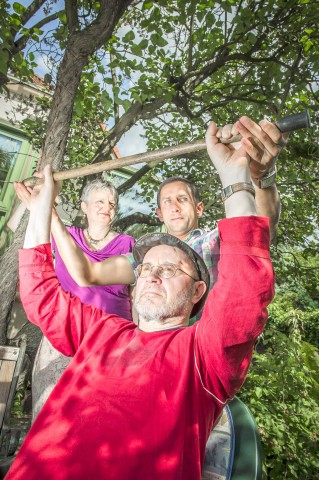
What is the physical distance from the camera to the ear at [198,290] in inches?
66.6

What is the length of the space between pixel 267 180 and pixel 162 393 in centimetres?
94

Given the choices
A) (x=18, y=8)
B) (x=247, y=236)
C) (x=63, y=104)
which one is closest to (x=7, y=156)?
(x=18, y=8)

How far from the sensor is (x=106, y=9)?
384 cm

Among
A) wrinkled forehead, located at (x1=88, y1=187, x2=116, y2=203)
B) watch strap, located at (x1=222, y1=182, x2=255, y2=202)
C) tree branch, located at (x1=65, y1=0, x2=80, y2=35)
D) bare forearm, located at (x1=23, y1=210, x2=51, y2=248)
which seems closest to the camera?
watch strap, located at (x1=222, y1=182, x2=255, y2=202)

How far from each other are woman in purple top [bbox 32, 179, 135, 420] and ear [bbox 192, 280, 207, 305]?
92 cm

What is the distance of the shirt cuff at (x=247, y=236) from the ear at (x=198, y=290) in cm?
57

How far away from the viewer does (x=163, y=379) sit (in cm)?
126

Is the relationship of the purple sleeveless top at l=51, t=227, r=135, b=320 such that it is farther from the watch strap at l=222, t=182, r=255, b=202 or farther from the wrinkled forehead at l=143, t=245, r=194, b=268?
the watch strap at l=222, t=182, r=255, b=202

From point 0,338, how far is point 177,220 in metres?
2.37

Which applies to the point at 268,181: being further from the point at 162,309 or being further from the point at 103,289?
the point at 103,289

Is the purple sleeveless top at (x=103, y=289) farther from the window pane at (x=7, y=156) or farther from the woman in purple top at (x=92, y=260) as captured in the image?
the window pane at (x=7, y=156)

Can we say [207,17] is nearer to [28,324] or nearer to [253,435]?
[253,435]

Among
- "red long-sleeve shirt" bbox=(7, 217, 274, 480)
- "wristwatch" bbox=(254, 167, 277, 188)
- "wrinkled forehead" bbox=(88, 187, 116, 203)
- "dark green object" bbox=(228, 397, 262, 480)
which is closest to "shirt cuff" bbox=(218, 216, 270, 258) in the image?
"red long-sleeve shirt" bbox=(7, 217, 274, 480)

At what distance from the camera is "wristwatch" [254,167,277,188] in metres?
1.51
